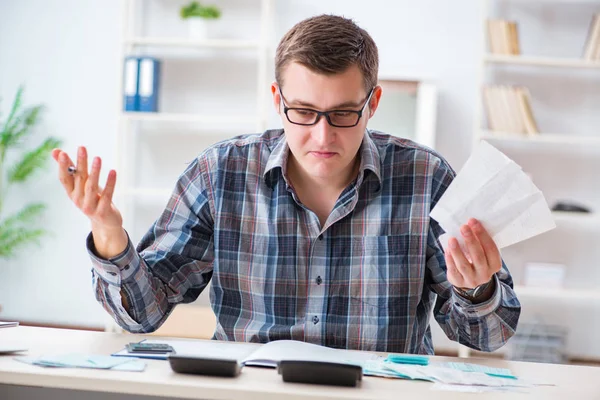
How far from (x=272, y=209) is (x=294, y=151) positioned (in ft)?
0.53

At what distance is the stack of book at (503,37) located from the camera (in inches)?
155

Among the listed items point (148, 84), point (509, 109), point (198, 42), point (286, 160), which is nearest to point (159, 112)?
point (148, 84)

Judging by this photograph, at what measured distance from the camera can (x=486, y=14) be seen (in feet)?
13.3

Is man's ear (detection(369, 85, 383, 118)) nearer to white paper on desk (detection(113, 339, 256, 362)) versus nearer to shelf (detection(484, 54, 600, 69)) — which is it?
white paper on desk (detection(113, 339, 256, 362))

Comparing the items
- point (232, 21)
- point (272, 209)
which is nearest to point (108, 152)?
point (232, 21)

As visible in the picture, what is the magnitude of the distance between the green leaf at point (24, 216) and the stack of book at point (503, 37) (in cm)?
256

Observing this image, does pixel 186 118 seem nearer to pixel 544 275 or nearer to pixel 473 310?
pixel 544 275

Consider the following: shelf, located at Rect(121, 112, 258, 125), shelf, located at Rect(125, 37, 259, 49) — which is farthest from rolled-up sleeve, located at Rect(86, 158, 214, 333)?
shelf, located at Rect(125, 37, 259, 49)

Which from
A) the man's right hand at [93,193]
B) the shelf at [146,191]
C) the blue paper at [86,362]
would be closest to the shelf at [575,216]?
the shelf at [146,191]

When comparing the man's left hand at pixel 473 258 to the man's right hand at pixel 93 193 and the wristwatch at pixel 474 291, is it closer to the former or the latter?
the wristwatch at pixel 474 291

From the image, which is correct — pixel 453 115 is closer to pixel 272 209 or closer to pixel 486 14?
pixel 486 14

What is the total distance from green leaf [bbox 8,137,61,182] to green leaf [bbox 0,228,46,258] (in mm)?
283

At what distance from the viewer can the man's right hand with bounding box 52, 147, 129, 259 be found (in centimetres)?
135

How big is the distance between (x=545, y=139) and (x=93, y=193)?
298 cm
